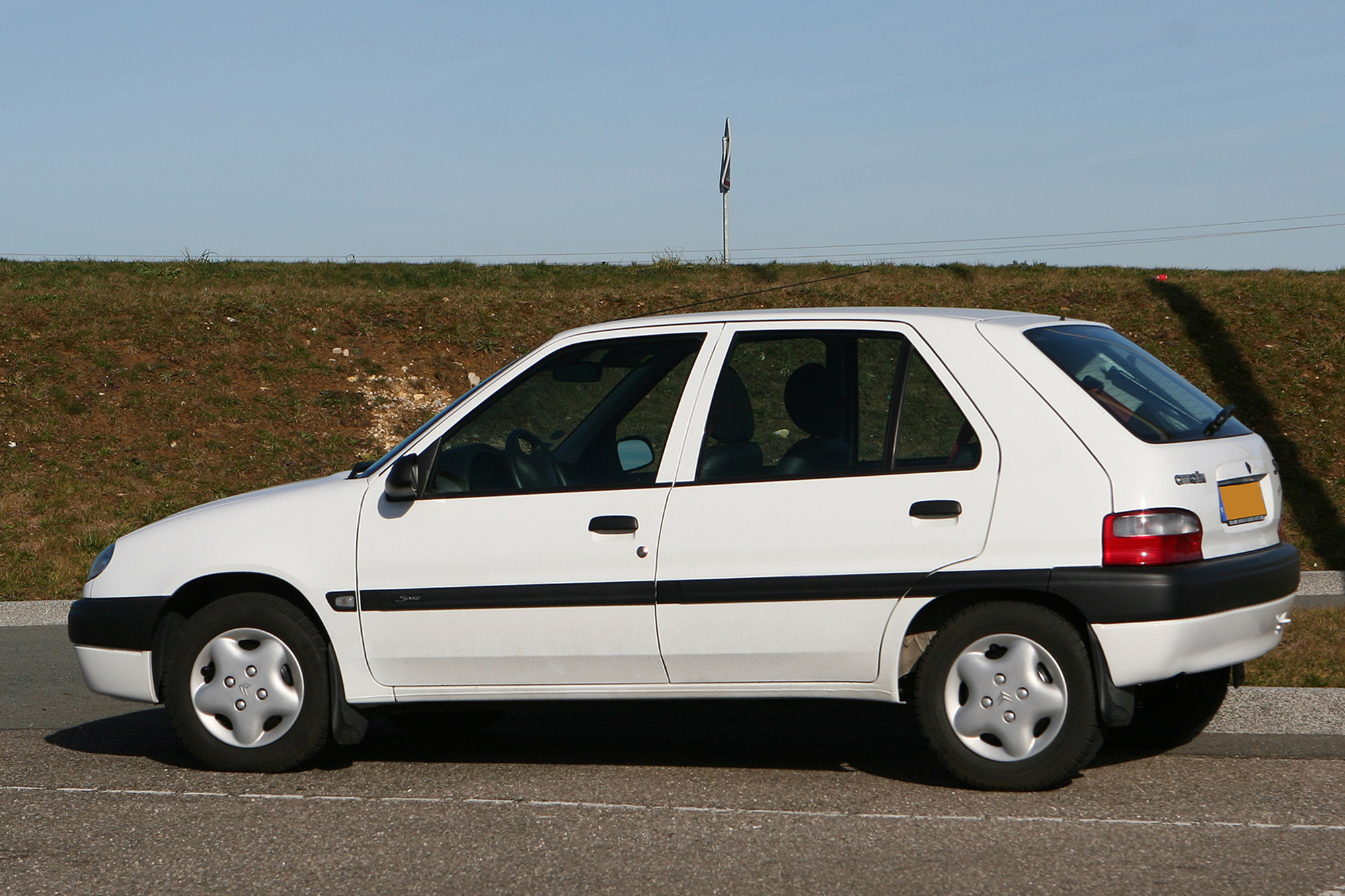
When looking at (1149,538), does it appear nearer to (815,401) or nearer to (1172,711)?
(815,401)

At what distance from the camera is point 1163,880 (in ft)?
12.4

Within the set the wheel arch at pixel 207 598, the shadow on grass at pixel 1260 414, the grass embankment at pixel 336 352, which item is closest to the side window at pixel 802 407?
the wheel arch at pixel 207 598

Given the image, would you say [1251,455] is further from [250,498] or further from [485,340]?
[485,340]

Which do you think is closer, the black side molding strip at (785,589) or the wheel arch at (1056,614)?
the wheel arch at (1056,614)

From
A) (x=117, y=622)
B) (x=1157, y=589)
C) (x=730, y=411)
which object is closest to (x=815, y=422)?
(x=730, y=411)

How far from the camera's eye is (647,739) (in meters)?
5.91

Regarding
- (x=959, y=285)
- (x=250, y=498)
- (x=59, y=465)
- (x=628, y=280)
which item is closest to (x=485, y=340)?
(x=628, y=280)

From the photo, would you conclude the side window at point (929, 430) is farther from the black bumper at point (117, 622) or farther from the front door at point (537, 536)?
the black bumper at point (117, 622)

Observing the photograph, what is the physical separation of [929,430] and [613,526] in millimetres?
1191

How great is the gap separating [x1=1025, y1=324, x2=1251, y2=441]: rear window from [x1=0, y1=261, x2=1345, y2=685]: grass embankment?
750 centimetres

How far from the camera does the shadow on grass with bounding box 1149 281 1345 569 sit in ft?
42.4

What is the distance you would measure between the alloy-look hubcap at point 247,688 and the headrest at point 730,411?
6.20ft

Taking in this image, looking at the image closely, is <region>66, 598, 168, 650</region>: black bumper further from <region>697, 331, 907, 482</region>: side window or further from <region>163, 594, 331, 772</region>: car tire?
<region>697, 331, 907, 482</region>: side window

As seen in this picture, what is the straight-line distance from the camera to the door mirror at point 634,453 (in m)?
5.01
